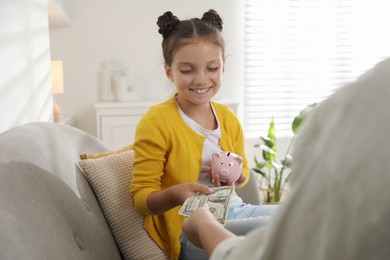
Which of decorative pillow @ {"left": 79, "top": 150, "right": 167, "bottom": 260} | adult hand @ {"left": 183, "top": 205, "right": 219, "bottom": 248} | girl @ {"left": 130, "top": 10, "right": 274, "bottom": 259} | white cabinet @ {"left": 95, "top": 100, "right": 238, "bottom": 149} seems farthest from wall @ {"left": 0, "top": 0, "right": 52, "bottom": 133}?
white cabinet @ {"left": 95, "top": 100, "right": 238, "bottom": 149}

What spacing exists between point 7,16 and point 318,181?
1.37 metres

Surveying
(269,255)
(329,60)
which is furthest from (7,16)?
(329,60)

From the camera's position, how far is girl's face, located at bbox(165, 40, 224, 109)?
167 cm

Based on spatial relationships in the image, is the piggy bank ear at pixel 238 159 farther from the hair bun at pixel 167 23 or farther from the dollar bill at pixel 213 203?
the hair bun at pixel 167 23

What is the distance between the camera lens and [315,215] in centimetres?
53

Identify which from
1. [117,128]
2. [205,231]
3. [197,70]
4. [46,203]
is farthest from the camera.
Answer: [117,128]

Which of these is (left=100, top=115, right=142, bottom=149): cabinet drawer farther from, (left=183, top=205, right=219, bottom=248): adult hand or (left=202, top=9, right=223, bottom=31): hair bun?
(left=183, top=205, right=219, bottom=248): adult hand

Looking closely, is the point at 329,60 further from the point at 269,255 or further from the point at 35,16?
the point at 269,255

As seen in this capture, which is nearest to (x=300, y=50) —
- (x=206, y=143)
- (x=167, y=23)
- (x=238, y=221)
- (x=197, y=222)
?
(x=167, y=23)

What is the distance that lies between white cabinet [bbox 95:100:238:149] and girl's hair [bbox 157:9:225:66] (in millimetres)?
2318

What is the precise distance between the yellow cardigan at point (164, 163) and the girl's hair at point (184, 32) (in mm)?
219

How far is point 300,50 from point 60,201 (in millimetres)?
3974

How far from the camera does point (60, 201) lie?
127 centimetres

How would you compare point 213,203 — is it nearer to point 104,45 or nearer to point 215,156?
point 215,156
